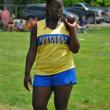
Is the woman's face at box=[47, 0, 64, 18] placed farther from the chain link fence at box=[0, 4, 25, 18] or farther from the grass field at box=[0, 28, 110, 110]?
the chain link fence at box=[0, 4, 25, 18]

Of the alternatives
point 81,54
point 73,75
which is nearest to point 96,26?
point 81,54

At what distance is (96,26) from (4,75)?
32.5 meters

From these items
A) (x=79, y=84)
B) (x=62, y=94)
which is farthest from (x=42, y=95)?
(x=79, y=84)

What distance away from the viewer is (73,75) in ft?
20.8

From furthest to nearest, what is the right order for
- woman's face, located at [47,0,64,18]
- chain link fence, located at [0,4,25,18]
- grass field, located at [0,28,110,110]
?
chain link fence, located at [0,4,25,18]
grass field, located at [0,28,110,110]
woman's face, located at [47,0,64,18]

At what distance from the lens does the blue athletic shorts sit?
244 inches

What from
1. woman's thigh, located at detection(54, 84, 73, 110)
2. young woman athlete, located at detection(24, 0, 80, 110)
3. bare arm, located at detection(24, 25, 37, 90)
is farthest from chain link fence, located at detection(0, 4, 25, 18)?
woman's thigh, located at detection(54, 84, 73, 110)

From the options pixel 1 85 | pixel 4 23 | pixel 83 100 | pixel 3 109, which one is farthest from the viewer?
pixel 4 23

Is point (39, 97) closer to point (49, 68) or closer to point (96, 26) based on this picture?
point (49, 68)

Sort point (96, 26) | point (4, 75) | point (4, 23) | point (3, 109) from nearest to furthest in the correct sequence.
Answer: point (3, 109) → point (4, 75) → point (4, 23) → point (96, 26)

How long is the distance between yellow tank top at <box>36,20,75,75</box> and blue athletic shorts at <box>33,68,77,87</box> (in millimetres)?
45

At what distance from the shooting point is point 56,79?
20.4 ft

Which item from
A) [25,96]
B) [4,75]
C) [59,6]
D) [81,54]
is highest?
[59,6]

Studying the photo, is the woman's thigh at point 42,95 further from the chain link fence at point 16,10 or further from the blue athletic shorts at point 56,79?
the chain link fence at point 16,10
